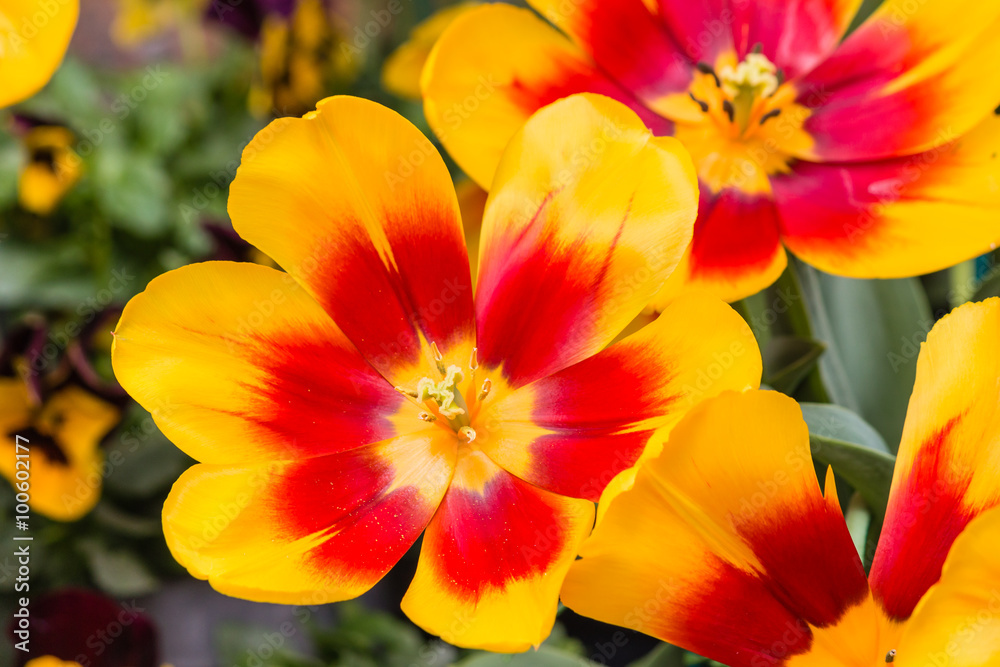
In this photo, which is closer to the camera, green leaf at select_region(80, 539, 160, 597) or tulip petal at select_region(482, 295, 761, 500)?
tulip petal at select_region(482, 295, 761, 500)

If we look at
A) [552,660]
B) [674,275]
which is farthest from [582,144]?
A: [552,660]

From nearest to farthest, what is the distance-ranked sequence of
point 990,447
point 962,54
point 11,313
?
1. point 990,447
2. point 962,54
3. point 11,313

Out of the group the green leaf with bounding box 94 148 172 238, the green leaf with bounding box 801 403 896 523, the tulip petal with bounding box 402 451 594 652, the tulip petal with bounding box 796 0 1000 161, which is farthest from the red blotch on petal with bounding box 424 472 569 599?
the green leaf with bounding box 94 148 172 238

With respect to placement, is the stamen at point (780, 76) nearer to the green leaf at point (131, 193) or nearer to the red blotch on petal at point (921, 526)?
the red blotch on petal at point (921, 526)

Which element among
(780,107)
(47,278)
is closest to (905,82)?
(780,107)

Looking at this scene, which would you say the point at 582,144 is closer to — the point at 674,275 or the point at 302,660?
the point at 674,275

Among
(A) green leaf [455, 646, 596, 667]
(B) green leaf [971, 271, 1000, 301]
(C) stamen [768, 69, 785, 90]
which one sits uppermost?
(C) stamen [768, 69, 785, 90]

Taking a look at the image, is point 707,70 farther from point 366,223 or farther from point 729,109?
point 366,223

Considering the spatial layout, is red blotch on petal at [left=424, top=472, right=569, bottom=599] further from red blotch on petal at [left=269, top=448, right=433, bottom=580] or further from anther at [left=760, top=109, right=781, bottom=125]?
anther at [left=760, top=109, right=781, bottom=125]
